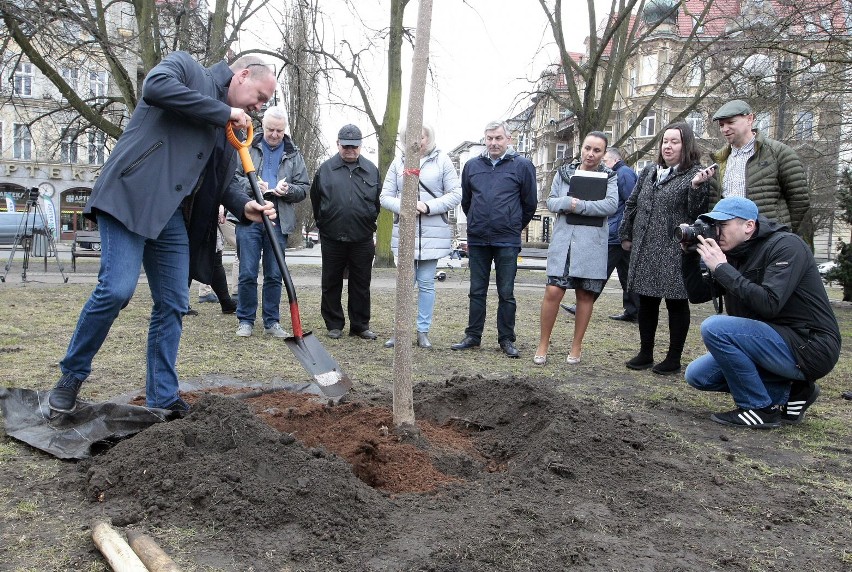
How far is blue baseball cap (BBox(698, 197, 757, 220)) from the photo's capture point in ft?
14.2

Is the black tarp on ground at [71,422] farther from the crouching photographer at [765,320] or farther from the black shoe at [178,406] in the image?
the crouching photographer at [765,320]

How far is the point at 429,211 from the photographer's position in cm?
671

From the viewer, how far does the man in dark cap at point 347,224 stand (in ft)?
23.7

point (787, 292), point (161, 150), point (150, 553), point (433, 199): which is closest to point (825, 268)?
point (433, 199)

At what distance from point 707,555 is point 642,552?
0.23 meters

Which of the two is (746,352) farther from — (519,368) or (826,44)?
(826,44)

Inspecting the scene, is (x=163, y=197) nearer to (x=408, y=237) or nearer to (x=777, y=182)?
(x=408, y=237)

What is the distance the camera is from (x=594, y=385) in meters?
5.45

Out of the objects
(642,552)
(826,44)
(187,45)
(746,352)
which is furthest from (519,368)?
(187,45)

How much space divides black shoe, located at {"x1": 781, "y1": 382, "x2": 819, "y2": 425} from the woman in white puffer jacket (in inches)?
126

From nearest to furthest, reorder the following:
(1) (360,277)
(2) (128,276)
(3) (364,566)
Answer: (3) (364,566)
(2) (128,276)
(1) (360,277)

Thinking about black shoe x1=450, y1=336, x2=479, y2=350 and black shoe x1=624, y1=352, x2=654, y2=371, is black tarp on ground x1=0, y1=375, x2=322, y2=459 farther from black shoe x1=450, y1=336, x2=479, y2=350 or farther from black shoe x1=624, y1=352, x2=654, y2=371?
black shoe x1=624, y1=352, x2=654, y2=371

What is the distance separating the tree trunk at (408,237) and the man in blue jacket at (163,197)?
2.81 feet

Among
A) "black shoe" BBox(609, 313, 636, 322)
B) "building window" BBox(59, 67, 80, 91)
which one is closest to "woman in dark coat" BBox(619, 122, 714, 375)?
"black shoe" BBox(609, 313, 636, 322)
